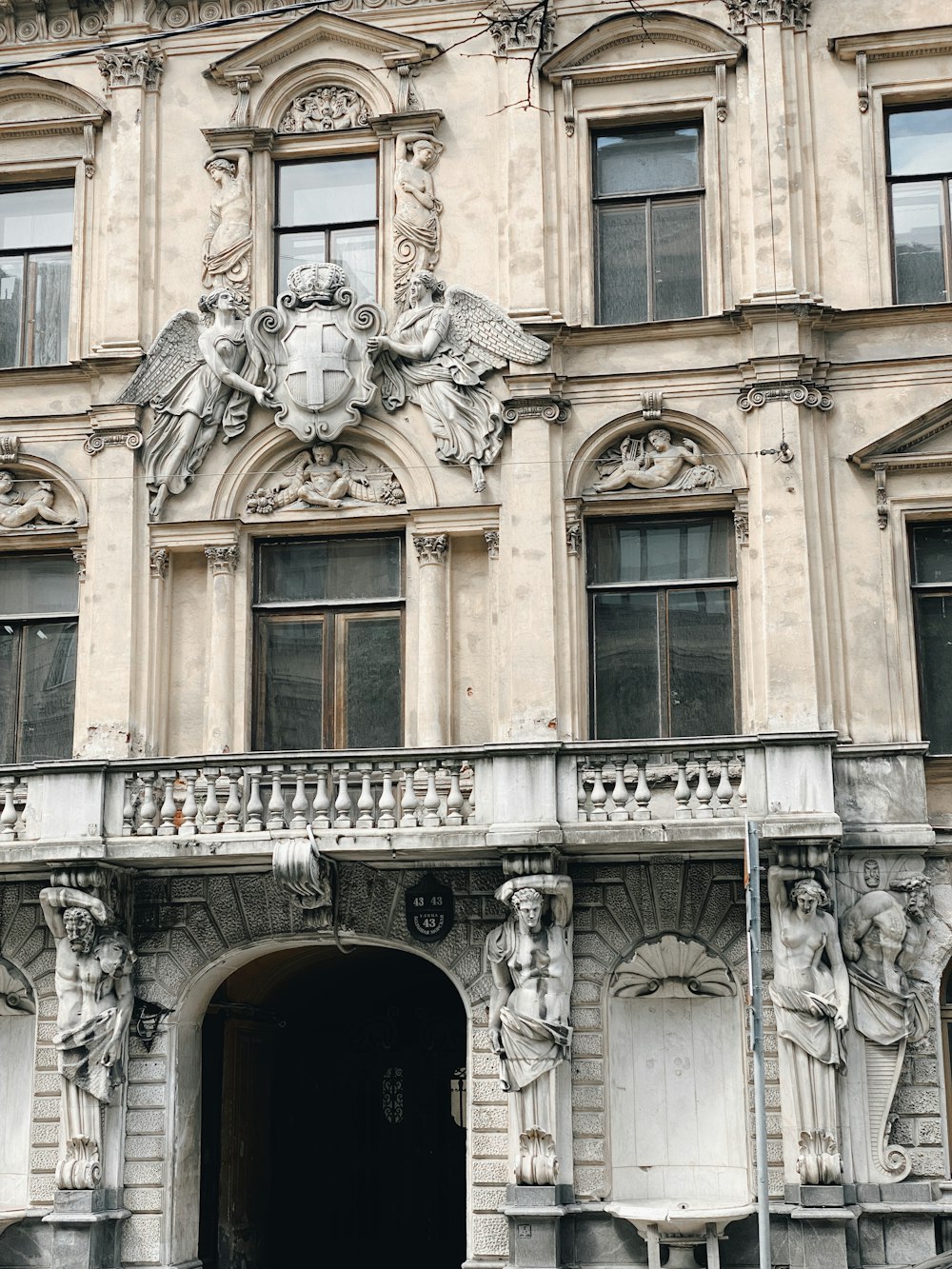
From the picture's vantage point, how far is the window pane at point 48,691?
1958cm

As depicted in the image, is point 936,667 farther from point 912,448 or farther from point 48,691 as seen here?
point 48,691

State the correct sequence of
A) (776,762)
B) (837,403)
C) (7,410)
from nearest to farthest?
1. (776,762)
2. (837,403)
3. (7,410)

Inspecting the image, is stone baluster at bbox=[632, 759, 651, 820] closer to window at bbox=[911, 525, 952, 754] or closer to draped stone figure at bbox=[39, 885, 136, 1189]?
window at bbox=[911, 525, 952, 754]

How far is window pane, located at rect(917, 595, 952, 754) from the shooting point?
18.4 meters

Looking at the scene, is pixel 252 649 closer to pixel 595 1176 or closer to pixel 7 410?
pixel 7 410

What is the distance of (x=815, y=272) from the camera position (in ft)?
62.8

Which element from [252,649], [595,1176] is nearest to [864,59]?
[252,649]

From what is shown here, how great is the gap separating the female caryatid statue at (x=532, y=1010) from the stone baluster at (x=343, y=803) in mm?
1631

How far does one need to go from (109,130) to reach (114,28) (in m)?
1.20

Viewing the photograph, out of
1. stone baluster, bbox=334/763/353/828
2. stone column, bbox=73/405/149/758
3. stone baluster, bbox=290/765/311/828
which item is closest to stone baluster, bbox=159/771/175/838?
stone column, bbox=73/405/149/758

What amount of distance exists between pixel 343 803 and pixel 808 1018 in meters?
4.79

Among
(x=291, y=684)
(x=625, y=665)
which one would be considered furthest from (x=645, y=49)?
(x=291, y=684)

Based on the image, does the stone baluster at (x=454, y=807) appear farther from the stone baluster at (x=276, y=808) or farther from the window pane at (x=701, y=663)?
the window pane at (x=701, y=663)

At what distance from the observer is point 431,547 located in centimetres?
1908
